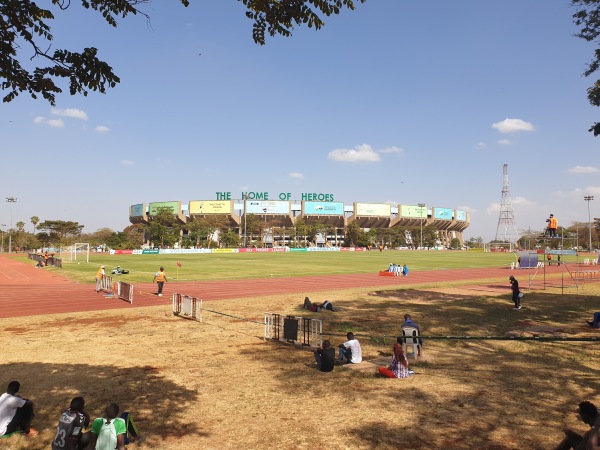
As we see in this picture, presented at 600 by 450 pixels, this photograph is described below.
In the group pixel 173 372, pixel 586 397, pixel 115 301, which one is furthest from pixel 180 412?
pixel 115 301

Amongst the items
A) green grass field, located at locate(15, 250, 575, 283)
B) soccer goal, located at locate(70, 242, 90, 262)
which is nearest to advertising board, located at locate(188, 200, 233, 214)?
soccer goal, located at locate(70, 242, 90, 262)

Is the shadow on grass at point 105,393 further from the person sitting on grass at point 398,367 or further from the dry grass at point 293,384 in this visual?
the person sitting on grass at point 398,367

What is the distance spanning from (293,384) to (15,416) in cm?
583

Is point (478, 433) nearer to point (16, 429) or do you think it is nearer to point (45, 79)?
point (16, 429)

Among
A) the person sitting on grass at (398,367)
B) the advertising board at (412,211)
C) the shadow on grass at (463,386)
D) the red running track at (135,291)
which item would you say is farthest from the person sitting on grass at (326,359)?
the advertising board at (412,211)

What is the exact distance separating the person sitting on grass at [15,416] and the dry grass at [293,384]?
284mm

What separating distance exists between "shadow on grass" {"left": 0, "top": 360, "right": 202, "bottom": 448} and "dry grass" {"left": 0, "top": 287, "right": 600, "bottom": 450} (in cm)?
4

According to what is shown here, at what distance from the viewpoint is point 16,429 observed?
7.61 m

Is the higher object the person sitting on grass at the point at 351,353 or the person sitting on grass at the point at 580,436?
the person sitting on grass at the point at 580,436

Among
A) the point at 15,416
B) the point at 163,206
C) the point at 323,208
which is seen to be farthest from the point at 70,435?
the point at 163,206

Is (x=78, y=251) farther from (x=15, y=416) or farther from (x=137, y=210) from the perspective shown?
(x=137, y=210)

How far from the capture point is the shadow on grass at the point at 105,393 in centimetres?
802

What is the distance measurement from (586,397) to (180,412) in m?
8.93

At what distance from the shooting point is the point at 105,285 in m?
28.1
